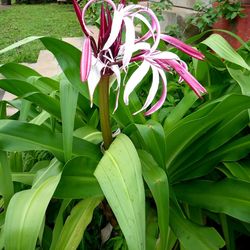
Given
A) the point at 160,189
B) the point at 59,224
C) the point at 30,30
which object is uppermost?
the point at 160,189

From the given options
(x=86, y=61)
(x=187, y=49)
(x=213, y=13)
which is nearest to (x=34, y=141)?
(x=86, y=61)

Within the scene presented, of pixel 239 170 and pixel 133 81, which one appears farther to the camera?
pixel 239 170

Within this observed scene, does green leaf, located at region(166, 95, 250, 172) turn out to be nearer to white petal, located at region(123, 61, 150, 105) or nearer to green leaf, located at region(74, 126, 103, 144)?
green leaf, located at region(74, 126, 103, 144)

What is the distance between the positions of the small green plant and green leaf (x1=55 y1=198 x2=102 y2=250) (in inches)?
78.9

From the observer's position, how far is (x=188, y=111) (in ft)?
4.49

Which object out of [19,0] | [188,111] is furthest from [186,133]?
[19,0]

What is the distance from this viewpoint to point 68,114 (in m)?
0.95

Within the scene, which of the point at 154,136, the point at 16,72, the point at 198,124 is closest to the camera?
the point at 154,136

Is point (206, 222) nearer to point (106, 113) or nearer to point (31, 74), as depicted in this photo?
point (106, 113)

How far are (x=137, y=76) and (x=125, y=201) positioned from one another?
249mm

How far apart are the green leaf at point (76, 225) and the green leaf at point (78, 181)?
0.30 feet

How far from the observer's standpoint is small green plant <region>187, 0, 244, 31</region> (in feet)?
8.71

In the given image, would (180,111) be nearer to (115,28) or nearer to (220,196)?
(220,196)

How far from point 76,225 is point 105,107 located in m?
0.33
